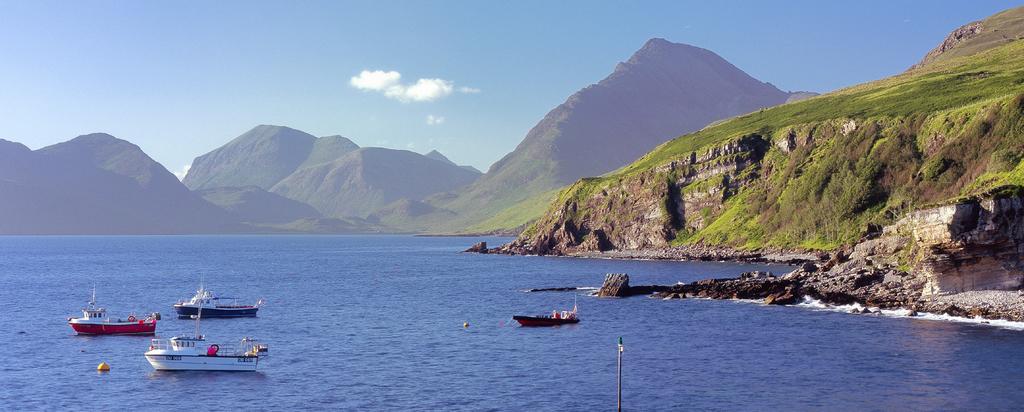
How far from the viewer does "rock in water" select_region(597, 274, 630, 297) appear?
13750cm

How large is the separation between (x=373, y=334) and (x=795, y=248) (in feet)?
414

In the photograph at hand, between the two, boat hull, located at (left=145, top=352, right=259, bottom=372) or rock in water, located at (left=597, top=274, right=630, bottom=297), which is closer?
boat hull, located at (left=145, top=352, right=259, bottom=372)

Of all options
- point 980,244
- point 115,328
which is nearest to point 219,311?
point 115,328

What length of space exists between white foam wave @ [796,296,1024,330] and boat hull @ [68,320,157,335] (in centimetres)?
7878

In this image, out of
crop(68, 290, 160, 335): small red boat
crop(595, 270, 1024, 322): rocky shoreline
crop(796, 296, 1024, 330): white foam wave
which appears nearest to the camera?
crop(796, 296, 1024, 330): white foam wave

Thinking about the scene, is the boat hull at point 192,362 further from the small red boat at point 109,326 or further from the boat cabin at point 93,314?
the boat cabin at point 93,314

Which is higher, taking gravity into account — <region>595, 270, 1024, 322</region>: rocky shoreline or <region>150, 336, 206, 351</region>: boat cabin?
<region>595, 270, 1024, 322</region>: rocky shoreline

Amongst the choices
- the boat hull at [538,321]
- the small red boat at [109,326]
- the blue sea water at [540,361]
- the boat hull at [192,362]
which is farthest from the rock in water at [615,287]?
the boat hull at [192,362]

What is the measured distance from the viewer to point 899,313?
340 ft

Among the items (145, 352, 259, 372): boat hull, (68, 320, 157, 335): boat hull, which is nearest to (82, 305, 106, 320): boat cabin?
(68, 320, 157, 335): boat hull

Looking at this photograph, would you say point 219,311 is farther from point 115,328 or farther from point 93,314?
point 115,328

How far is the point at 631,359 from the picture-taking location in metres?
80.9

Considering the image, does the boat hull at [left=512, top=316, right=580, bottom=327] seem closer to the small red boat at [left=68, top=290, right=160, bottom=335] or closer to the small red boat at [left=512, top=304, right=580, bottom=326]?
the small red boat at [left=512, top=304, right=580, bottom=326]

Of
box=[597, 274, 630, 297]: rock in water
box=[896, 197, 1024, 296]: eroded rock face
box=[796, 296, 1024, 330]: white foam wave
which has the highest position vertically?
box=[896, 197, 1024, 296]: eroded rock face
